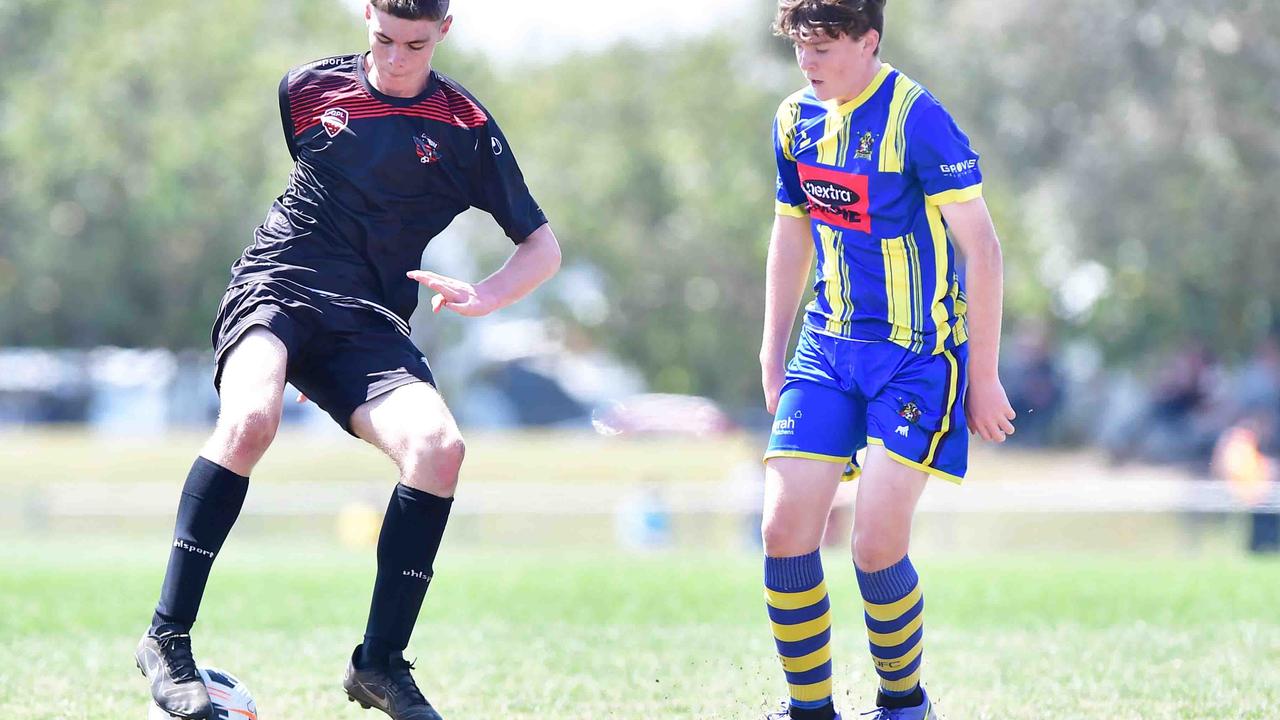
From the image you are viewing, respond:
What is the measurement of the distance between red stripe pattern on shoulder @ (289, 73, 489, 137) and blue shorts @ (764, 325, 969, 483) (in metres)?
1.29

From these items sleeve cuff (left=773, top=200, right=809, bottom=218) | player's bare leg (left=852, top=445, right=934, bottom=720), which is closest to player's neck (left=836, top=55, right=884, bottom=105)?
sleeve cuff (left=773, top=200, right=809, bottom=218)

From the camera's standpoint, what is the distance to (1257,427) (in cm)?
1770

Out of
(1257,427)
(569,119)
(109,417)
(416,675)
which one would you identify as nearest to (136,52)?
(109,417)

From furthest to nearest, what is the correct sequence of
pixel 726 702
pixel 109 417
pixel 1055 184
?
pixel 109 417 < pixel 1055 184 < pixel 726 702

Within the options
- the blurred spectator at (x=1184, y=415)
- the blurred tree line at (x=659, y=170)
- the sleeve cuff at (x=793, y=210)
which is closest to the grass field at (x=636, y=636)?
the sleeve cuff at (x=793, y=210)

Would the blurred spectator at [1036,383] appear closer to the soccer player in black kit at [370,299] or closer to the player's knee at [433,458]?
the soccer player in black kit at [370,299]

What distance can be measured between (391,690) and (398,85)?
1.77 metres

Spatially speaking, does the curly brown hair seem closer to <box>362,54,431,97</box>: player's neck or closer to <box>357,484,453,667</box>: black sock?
<box>362,54,431,97</box>: player's neck

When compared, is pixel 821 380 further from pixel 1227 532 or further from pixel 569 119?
pixel 569 119

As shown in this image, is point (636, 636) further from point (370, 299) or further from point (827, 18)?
point (827, 18)

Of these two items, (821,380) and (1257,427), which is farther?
(1257,427)

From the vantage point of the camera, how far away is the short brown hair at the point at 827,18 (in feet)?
14.6

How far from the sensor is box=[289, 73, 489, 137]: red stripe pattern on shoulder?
4.73m

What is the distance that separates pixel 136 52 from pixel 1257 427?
25051 mm
